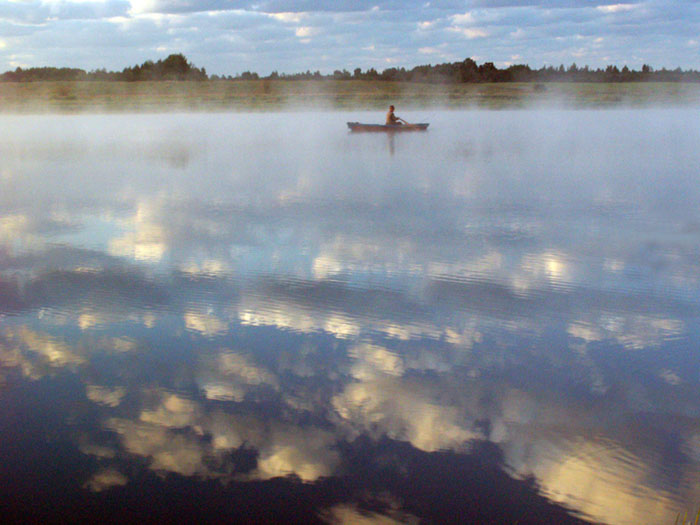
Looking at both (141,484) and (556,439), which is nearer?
(141,484)

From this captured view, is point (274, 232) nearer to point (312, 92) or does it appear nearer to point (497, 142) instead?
point (497, 142)

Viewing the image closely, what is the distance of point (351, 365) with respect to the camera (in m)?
7.35

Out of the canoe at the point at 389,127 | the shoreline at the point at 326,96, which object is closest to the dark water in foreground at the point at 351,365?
the canoe at the point at 389,127

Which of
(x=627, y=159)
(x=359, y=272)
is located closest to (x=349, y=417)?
(x=359, y=272)

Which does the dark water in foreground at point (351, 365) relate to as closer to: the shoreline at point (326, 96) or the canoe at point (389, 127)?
the canoe at point (389, 127)

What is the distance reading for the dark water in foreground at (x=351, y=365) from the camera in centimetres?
531

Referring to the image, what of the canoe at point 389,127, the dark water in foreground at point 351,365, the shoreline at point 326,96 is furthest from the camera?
the shoreline at point 326,96

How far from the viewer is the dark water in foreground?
5.31 meters

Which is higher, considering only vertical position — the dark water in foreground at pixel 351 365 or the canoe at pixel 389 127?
the canoe at pixel 389 127

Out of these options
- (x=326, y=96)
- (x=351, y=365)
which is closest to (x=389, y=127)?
(x=351, y=365)

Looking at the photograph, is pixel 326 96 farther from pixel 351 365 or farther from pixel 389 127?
pixel 351 365

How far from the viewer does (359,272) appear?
10859 mm

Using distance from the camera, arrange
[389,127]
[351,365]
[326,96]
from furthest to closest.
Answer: [326,96]
[389,127]
[351,365]

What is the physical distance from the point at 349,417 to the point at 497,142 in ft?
114
